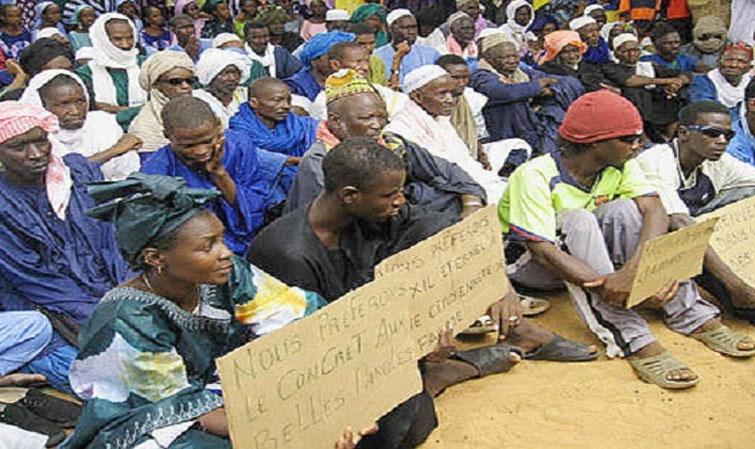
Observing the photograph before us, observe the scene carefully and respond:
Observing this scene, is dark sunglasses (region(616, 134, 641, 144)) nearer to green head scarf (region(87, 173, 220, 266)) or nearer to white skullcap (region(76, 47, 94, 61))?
green head scarf (region(87, 173, 220, 266))

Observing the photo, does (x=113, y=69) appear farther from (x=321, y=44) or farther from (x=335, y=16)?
(x=335, y=16)

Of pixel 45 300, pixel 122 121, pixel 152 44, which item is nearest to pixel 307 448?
pixel 45 300

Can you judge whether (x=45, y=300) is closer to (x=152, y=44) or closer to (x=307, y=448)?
(x=307, y=448)

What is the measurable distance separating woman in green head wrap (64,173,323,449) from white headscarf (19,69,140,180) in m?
2.32

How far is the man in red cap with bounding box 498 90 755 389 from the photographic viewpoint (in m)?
3.72

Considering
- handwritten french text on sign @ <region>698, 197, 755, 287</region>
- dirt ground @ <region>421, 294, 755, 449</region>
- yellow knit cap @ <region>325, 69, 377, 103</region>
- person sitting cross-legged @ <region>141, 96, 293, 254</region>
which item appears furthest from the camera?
yellow knit cap @ <region>325, 69, 377, 103</region>

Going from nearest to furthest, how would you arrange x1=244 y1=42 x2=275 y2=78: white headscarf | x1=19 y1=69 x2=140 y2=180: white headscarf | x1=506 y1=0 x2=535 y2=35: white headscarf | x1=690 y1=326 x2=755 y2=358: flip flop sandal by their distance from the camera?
x1=690 y1=326 x2=755 y2=358: flip flop sandal
x1=19 y1=69 x2=140 y2=180: white headscarf
x1=244 y1=42 x2=275 y2=78: white headscarf
x1=506 y1=0 x2=535 y2=35: white headscarf

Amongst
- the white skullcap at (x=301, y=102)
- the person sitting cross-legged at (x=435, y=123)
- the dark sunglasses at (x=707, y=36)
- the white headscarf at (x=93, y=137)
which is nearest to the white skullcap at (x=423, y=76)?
the person sitting cross-legged at (x=435, y=123)

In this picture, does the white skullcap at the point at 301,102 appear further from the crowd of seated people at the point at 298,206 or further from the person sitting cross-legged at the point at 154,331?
the person sitting cross-legged at the point at 154,331

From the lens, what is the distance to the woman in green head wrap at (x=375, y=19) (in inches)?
350

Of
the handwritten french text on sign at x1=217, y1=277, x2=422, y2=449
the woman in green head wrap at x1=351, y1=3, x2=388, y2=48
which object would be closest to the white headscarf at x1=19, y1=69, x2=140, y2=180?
the handwritten french text on sign at x1=217, y1=277, x2=422, y2=449

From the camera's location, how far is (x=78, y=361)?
7.84 feet

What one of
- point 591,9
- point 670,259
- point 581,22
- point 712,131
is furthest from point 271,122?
A: point 591,9

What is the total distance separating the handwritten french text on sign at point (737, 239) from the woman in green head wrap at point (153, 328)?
2.61 m
